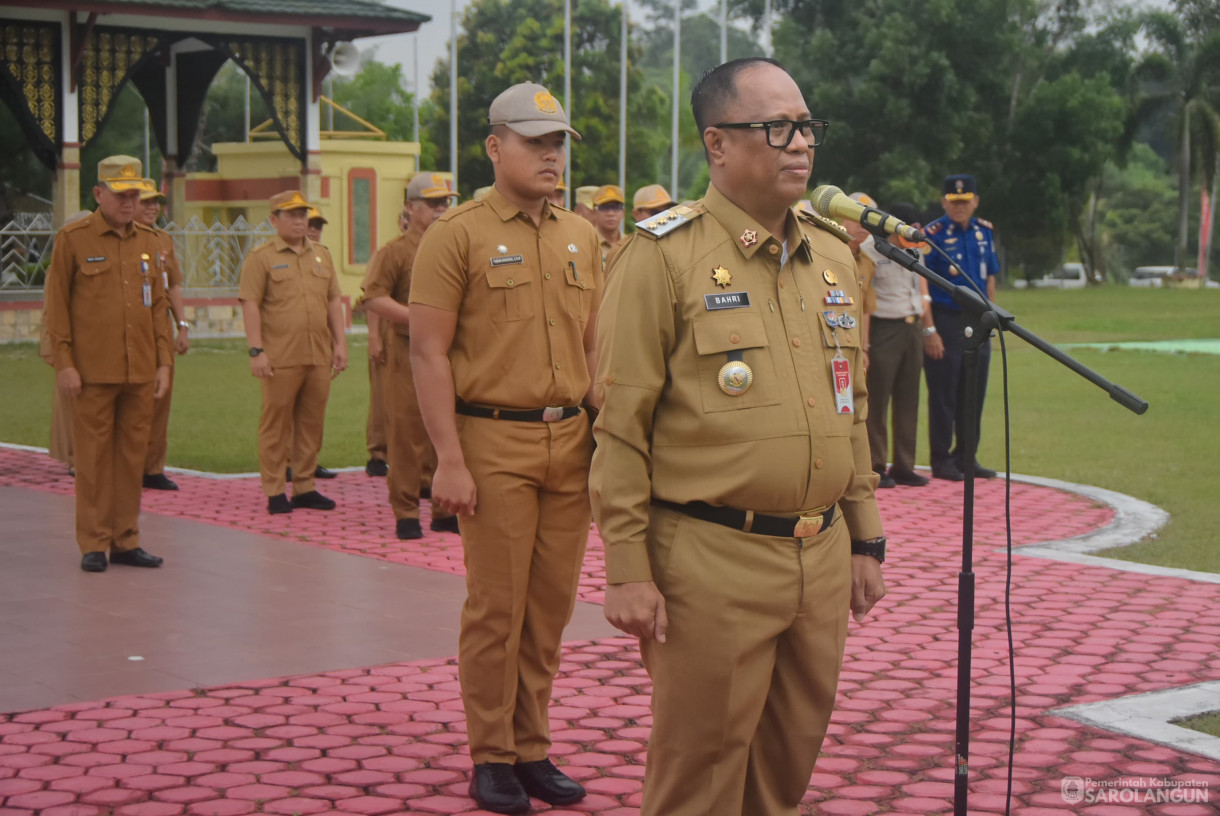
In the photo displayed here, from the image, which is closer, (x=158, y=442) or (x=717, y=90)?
(x=717, y=90)

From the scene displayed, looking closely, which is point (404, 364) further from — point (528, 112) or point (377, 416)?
point (528, 112)

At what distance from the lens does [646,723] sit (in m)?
5.52

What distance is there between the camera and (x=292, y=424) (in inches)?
423

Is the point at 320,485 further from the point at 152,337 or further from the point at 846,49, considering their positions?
the point at 846,49

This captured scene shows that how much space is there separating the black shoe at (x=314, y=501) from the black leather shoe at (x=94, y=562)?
7.94 ft

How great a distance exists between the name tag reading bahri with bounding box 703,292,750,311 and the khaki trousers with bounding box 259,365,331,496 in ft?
24.2

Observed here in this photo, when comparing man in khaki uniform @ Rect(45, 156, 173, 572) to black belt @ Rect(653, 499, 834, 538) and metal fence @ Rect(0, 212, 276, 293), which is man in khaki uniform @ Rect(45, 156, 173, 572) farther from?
metal fence @ Rect(0, 212, 276, 293)

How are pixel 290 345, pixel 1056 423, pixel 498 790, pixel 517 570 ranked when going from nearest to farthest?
pixel 498 790 < pixel 517 570 < pixel 290 345 < pixel 1056 423

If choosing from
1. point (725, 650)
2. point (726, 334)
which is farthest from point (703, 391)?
point (725, 650)

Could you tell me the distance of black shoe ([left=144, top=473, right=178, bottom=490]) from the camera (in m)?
11.6

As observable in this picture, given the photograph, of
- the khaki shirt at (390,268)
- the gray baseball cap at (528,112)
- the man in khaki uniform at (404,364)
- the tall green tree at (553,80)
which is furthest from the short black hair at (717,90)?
the tall green tree at (553,80)

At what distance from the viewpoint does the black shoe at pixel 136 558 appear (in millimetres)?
8414

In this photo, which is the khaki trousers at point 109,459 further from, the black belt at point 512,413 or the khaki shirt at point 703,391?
the khaki shirt at point 703,391

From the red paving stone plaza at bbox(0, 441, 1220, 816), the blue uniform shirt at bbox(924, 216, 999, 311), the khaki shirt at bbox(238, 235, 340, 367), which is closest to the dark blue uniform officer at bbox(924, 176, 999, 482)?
the blue uniform shirt at bbox(924, 216, 999, 311)
